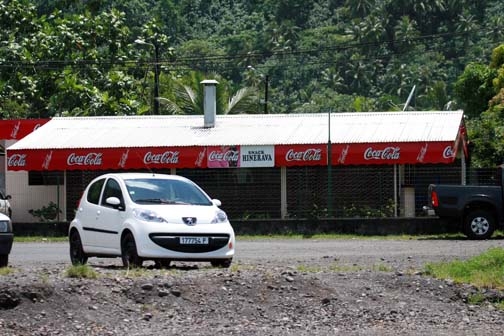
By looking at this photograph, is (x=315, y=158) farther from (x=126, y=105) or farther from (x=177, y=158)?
(x=126, y=105)

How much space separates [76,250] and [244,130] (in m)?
19.2

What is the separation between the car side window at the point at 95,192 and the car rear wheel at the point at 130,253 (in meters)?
1.41

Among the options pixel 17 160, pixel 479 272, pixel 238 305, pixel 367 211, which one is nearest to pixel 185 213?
pixel 238 305

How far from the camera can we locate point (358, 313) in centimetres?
1360

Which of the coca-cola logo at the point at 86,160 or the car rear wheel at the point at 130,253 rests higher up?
the coca-cola logo at the point at 86,160

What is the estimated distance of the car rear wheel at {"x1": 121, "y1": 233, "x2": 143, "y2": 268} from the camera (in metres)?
17.4

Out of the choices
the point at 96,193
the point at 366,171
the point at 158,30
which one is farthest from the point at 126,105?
the point at 96,193

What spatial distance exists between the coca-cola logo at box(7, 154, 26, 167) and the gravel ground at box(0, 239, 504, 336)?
22011mm

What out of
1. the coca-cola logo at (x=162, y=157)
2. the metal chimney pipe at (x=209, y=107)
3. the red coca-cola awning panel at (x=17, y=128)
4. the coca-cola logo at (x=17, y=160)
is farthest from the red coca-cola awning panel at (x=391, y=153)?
the red coca-cola awning panel at (x=17, y=128)

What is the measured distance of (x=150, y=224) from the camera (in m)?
17.4

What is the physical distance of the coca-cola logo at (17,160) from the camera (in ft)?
121

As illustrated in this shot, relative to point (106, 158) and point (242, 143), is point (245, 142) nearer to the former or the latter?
point (242, 143)

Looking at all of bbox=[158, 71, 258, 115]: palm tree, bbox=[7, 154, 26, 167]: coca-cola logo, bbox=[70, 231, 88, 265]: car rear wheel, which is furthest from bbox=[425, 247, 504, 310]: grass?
bbox=[158, 71, 258, 115]: palm tree

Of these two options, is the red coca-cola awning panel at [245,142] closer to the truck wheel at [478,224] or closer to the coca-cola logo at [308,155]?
the coca-cola logo at [308,155]
